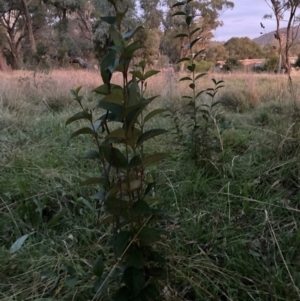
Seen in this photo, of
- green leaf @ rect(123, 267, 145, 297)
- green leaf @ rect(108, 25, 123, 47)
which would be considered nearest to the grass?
green leaf @ rect(123, 267, 145, 297)

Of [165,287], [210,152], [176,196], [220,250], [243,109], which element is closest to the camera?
[165,287]

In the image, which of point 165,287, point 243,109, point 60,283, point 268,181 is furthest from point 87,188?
point 243,109

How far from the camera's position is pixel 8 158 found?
1.94 meters

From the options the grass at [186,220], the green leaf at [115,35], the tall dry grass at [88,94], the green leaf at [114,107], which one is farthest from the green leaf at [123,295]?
the tall dry grass at [88,94]

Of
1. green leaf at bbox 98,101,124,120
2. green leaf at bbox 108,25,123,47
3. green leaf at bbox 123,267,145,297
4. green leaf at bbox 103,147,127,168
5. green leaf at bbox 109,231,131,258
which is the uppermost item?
green leaf at bbox 108,25,123,47

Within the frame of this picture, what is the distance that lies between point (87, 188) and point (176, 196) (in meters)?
0.44

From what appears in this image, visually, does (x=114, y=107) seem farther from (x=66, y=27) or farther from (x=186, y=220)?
(x=66, y=27)

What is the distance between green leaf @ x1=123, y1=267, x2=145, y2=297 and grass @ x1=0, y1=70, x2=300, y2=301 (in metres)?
0.14

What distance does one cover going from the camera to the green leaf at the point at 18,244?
116 cm

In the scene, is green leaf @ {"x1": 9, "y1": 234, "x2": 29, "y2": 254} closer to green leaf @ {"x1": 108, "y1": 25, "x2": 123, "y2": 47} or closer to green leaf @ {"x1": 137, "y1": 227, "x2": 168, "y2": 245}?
green leaf @ {"x1": 137, "y1": 227, "x2": 168, "y2": 245}

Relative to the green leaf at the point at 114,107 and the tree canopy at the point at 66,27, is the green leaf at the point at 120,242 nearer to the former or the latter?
the green leaf at the point at 114,107

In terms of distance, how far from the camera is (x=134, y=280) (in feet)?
2.42

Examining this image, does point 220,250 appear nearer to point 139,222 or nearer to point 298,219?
point 298,219

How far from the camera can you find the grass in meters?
1.00
